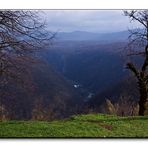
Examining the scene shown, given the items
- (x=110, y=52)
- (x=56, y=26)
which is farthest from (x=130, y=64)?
(x=56, y=26)

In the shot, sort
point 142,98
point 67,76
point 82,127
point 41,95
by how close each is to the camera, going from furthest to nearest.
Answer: point 142,98
point 67,76
point 41,95
point 82,127

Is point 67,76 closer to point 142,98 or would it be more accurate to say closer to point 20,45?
point 20,45

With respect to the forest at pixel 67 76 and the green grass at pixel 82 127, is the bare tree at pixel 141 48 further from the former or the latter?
the green grass at pixel 82 127

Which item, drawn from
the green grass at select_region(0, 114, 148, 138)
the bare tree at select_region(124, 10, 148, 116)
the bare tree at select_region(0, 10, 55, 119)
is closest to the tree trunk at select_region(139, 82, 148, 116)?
A: the bare tree at select_region(124, 10, 148, 116)

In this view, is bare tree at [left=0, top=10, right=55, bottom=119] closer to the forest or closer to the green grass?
the forest

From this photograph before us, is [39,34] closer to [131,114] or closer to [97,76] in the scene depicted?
[97,76]

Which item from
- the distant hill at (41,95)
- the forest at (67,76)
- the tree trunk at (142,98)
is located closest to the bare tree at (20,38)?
the forest at (67,76)

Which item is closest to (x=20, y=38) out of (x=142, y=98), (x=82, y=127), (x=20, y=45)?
(x=20, y=45)
